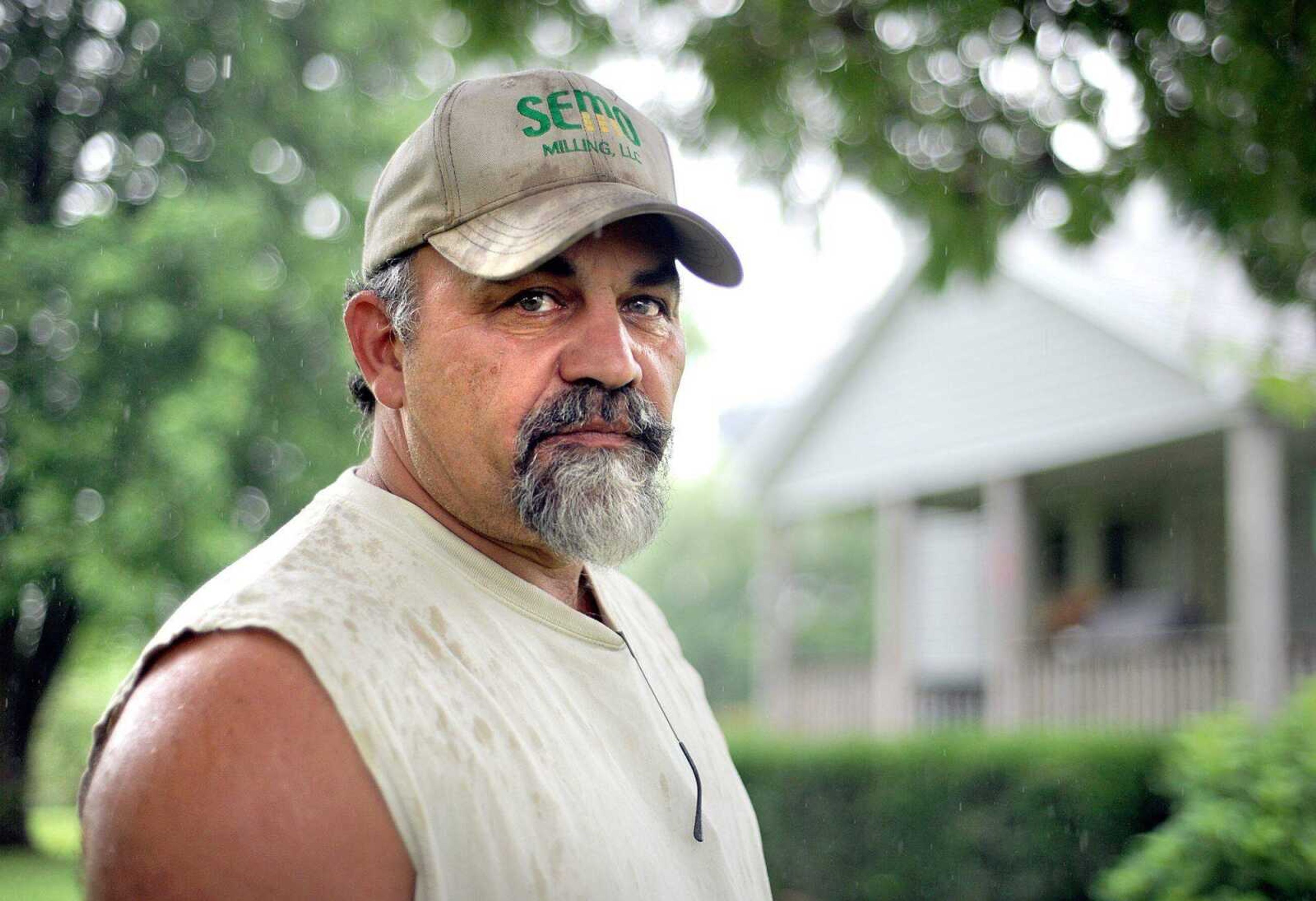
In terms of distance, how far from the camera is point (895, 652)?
15.8m

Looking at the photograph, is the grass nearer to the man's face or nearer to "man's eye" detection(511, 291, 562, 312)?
the man's face

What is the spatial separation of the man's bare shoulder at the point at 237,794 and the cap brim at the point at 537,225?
599 mm

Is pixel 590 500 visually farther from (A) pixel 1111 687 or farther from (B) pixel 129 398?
(B) pixel 129 398

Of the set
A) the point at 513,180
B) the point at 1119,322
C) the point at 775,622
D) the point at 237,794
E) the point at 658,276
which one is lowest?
the point at 775,622

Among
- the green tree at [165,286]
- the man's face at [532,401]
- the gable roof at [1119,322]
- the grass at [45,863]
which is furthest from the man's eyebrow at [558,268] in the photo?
the green tree at [165,286]

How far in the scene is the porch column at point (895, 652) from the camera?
51.5 ft

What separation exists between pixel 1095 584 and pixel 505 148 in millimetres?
15990

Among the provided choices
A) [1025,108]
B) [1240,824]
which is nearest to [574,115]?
[1025,108]

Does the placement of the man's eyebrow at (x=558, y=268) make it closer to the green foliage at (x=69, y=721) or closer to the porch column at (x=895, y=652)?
the porch column at (x=895, y=652)

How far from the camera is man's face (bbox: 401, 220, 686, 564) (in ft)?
6.20

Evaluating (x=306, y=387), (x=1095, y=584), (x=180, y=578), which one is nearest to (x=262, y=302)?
(x=306, y=387)

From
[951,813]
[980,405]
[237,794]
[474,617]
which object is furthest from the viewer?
[980,405]

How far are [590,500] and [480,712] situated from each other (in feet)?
1.31

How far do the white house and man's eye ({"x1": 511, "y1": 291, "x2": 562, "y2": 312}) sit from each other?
8.79 meters
